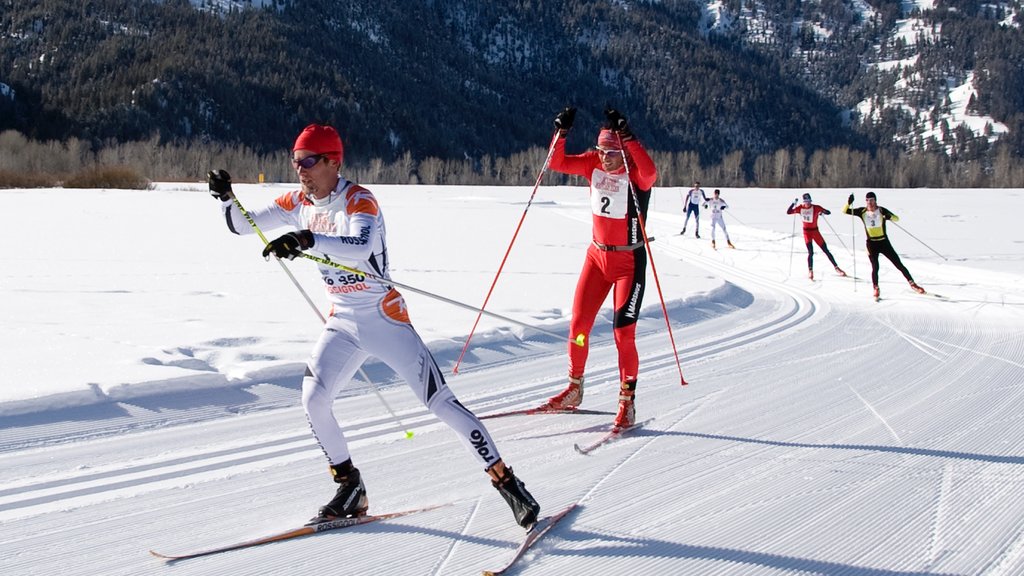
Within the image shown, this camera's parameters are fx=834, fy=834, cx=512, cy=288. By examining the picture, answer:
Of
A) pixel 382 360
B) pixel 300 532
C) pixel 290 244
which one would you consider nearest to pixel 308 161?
pixel 290 244

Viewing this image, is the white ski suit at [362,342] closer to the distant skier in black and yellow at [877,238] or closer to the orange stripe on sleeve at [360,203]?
the orange stripe on sleeve at [360,203]

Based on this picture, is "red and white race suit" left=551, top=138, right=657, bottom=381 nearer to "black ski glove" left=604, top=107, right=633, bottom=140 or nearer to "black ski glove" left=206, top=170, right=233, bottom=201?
"black ski glove" left=604, top=107, right=633, bottom=140

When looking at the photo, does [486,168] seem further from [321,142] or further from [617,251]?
[321,142]

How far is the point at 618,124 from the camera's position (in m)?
5.69

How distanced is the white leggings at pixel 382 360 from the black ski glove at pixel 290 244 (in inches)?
20.4

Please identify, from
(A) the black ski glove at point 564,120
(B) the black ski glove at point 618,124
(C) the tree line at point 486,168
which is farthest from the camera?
(C) the tree line at point 486,168

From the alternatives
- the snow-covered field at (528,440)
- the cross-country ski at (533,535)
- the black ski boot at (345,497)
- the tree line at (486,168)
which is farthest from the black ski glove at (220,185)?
the tree line at (486,168)

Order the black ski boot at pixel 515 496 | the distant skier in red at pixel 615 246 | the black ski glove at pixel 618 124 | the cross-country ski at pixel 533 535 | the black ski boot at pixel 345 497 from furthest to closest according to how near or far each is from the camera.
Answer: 1. the distant skier in red at pixel 615 246
2. the black ski glove at pixel 618 124
3. the black ski boot at pixel 345 497
4. the black ski boot at pixel 515 496
5. the cross-country ski at pixel 533 535

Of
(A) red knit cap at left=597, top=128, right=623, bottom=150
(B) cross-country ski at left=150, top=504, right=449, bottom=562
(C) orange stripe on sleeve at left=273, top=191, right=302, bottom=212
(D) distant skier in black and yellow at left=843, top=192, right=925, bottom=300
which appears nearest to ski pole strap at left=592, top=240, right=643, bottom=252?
(A) red knit cap at left=597, top=128, right=623, bottom=150

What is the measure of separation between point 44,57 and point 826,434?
5974 inches

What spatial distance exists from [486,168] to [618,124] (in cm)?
11918

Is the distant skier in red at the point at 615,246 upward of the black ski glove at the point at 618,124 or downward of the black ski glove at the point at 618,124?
downward

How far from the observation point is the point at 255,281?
12.2 metres

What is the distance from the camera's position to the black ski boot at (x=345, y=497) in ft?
13.0
